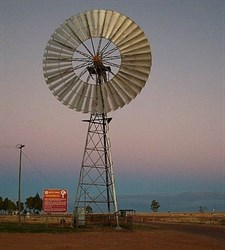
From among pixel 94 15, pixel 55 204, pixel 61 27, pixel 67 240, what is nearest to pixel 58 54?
pixel 61 27

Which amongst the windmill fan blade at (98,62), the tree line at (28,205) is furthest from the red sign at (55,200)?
the tree line at (28,205)

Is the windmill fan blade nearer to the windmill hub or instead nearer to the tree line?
the windmill hub

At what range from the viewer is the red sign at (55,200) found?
41.4m

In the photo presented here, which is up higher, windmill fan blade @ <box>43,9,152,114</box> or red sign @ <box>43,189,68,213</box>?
windmill fan blade @ <box>43,9,152,114</box>

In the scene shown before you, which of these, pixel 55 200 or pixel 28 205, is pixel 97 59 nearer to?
pixel 55 200

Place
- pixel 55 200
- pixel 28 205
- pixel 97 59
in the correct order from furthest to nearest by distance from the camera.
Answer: pixel 28 205
pixel 55 200
pixel 97 59

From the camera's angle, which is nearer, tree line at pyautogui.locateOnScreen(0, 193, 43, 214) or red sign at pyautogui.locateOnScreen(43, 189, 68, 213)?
red sign at pyautogui.locateOnScreen(43, 189, 68, 213)

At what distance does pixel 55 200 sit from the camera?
137 feet

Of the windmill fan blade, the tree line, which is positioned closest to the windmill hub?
the windmill fan blade

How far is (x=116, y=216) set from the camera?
37.5 metres

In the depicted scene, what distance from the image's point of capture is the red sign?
136 ft

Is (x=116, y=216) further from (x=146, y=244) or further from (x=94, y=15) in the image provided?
(x=94, y=15)

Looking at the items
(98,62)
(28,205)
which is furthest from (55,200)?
(28,205)

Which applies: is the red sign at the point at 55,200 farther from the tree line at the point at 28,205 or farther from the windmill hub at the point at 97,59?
the tree line at the point at 28,205
